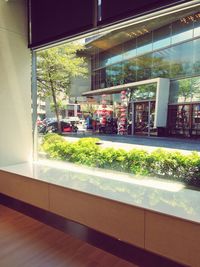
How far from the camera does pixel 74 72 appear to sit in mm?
4805

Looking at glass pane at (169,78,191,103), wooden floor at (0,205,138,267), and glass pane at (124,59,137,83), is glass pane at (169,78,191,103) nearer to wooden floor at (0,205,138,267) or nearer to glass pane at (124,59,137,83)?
glass pane at (124,59,137,83)

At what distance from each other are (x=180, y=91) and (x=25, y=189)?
129 inches

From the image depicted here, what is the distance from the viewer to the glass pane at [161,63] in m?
4.29

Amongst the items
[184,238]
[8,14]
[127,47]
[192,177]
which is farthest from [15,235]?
[127,47]

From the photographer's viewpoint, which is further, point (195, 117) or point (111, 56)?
point (111, 56)

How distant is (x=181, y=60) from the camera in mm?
4215

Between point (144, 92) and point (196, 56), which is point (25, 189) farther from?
point (196, 56)

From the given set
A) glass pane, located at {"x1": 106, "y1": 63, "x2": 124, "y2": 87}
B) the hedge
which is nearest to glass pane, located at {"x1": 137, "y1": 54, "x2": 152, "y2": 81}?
glass pane, located at {"x1": 106, "y1": 63, "x2": 124, "y2": 87}

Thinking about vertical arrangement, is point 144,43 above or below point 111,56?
above

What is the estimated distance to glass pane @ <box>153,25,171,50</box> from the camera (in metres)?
4.07

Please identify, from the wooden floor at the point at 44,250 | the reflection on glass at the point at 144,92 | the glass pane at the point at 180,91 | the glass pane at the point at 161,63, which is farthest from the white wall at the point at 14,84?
the glass pane at the point at 180,91

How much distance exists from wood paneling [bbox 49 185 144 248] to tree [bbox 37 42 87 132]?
7.57 ft

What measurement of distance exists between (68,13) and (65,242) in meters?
2.91

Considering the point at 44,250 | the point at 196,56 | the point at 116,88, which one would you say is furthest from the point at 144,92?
the point at 44,250
